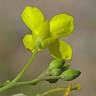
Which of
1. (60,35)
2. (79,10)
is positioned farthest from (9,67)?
(60,35)

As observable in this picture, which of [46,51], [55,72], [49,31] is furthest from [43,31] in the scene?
[46,51]

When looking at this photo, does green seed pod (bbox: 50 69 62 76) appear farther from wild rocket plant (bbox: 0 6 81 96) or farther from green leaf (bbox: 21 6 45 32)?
green leaf (bbox: 21 6 45 32)

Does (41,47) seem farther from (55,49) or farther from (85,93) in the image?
(85,93)

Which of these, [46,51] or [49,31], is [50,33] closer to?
[49,31]

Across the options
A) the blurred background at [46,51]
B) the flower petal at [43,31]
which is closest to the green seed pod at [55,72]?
the flower petal at [43,31]

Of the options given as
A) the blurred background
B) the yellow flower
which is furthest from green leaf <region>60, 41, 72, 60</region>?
the blurred background

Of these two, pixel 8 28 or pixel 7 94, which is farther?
pixel 8 28

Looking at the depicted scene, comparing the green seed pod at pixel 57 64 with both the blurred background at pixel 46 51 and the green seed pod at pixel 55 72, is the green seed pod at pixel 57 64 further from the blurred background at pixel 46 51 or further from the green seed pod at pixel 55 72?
the blurred background at pixel 46 51
